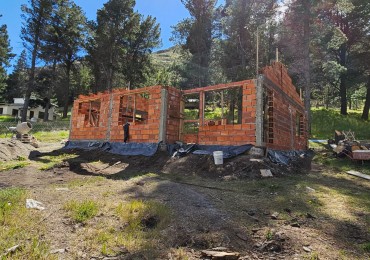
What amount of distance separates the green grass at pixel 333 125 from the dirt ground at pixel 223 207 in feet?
48.0

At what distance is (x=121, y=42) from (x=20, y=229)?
1179 inches

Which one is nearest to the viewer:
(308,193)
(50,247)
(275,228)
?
(50,247)

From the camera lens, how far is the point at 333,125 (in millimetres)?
25172

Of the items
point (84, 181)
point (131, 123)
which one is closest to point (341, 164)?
point (131, 123)

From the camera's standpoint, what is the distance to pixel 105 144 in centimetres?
1285

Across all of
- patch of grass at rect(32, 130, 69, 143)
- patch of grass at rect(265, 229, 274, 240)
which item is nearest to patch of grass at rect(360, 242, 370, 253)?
patch of grass at rect(265, 229, 274, 240)

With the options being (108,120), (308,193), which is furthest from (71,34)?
(308,193)

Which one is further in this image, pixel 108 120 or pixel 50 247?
pixel 108 120

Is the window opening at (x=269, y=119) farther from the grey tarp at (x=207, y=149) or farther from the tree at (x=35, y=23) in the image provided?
the tree at (x=35, y=23)

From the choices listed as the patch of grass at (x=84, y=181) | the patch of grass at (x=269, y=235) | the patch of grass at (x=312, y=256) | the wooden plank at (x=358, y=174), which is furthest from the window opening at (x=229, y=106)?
the patch of grass at (x=312, y=256)

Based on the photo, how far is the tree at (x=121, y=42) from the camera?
29734mm

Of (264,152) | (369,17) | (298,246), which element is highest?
(369,17)

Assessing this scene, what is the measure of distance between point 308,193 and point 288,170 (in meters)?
2.80

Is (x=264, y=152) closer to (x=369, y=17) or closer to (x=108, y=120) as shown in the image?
(x=108, y=120)
